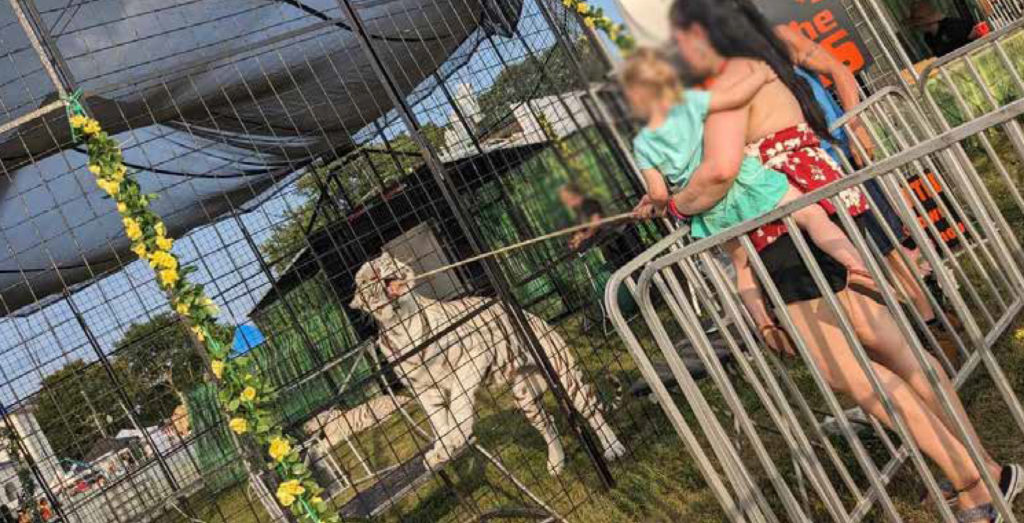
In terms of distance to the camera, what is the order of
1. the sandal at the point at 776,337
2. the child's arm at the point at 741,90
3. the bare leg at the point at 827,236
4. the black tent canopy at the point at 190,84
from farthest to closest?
the black tent canopy at the point at 190,84 → the sandal at the point at 776,337 → the bare leg at the point at 827,236 → the child's arm at the point at 741,90

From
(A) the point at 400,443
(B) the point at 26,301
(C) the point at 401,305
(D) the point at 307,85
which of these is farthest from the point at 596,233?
(B) the point at 26,301

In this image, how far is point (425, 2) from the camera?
209 inches

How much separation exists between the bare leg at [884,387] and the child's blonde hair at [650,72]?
1.50 m

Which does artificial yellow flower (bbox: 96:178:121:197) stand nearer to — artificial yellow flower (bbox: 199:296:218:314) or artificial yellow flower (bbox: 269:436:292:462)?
artificial yellow flower (bbox: 199:296:218:314)

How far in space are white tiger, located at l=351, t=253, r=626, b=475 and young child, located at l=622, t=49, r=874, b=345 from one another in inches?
101

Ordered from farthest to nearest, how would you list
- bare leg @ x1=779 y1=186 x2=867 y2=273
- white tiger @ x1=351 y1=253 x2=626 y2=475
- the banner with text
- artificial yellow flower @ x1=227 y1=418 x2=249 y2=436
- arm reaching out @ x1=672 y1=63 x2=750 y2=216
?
the banner with text → white tiger @ x1=351 y1=253 x2=626 y2=475 → artificial yellow flower @ x1=227 y1=418 x2=249 y2=436 → bare leg @ x1=779 y1=186 x2=867 y2=273 → arm reaching out @ x1=672 y1=63 x2=750 y2=216

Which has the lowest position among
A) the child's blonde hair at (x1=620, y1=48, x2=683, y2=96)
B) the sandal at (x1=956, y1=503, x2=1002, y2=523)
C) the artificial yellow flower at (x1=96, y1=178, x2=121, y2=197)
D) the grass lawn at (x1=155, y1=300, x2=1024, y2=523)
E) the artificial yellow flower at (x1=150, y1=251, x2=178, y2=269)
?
the grass lawn at (x1=155, y1=300, x2=1024, y2=523)

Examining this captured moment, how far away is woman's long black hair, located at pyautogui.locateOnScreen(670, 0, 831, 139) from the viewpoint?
60cm

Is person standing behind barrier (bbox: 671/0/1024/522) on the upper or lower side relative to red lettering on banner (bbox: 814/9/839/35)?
lower

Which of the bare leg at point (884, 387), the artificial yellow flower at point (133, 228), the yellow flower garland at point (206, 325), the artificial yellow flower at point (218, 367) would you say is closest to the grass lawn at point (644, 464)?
the bare leg at point (884, 387)

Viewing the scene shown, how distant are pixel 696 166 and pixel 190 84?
15.1ft

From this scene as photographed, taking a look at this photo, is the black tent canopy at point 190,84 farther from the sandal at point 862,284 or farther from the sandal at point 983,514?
the sandal at point 983,514

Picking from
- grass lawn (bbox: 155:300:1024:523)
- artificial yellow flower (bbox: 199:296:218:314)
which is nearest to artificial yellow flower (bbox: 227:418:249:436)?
artificial yellow flower (bbox: 199:296:218:314)

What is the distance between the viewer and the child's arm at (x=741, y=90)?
0.73 m
